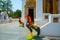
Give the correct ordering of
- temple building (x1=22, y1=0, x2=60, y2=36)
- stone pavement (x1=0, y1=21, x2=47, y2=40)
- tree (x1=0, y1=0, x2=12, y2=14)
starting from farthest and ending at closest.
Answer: tree (x1=0, y1=0, x2=12, y2=14)
temple building (x1=22, y1=0, x2=60, y2=36)
stone pavement (x1=0, y1=21, x2=47, y2=40)

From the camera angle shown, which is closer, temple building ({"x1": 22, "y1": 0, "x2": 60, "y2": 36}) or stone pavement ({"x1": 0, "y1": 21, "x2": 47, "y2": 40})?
stone pavement ({"x1": 0, "y1": 21, "x2": 47, "y2": 40})

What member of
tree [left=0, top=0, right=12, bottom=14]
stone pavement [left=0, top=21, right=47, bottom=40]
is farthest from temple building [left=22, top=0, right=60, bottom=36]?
tree [left=0, top=0, right=12, bottom=14]

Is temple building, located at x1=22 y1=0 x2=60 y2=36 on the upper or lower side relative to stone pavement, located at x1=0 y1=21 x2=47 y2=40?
upper

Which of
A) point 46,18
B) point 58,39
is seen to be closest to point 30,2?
point 46,18

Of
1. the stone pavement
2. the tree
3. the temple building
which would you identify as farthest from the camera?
the tree

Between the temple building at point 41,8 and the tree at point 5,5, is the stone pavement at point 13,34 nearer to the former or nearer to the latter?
the temple building at point 41,8

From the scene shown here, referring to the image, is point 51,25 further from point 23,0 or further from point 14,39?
point 23,0

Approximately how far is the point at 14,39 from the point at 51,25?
11.6 ft

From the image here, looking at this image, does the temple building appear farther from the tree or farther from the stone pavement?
the tree

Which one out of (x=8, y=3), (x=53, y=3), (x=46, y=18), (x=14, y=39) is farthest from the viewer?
(x=8, y=3)

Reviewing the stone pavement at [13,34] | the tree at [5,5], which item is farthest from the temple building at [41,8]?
the tree at [5,5]

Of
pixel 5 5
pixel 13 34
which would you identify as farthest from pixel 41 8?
pixel 5 5

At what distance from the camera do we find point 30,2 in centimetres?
2473

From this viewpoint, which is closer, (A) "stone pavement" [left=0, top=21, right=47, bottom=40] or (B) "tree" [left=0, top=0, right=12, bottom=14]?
(A) "stone pavement" [left=0, top=21, right=47, bottom=40]
